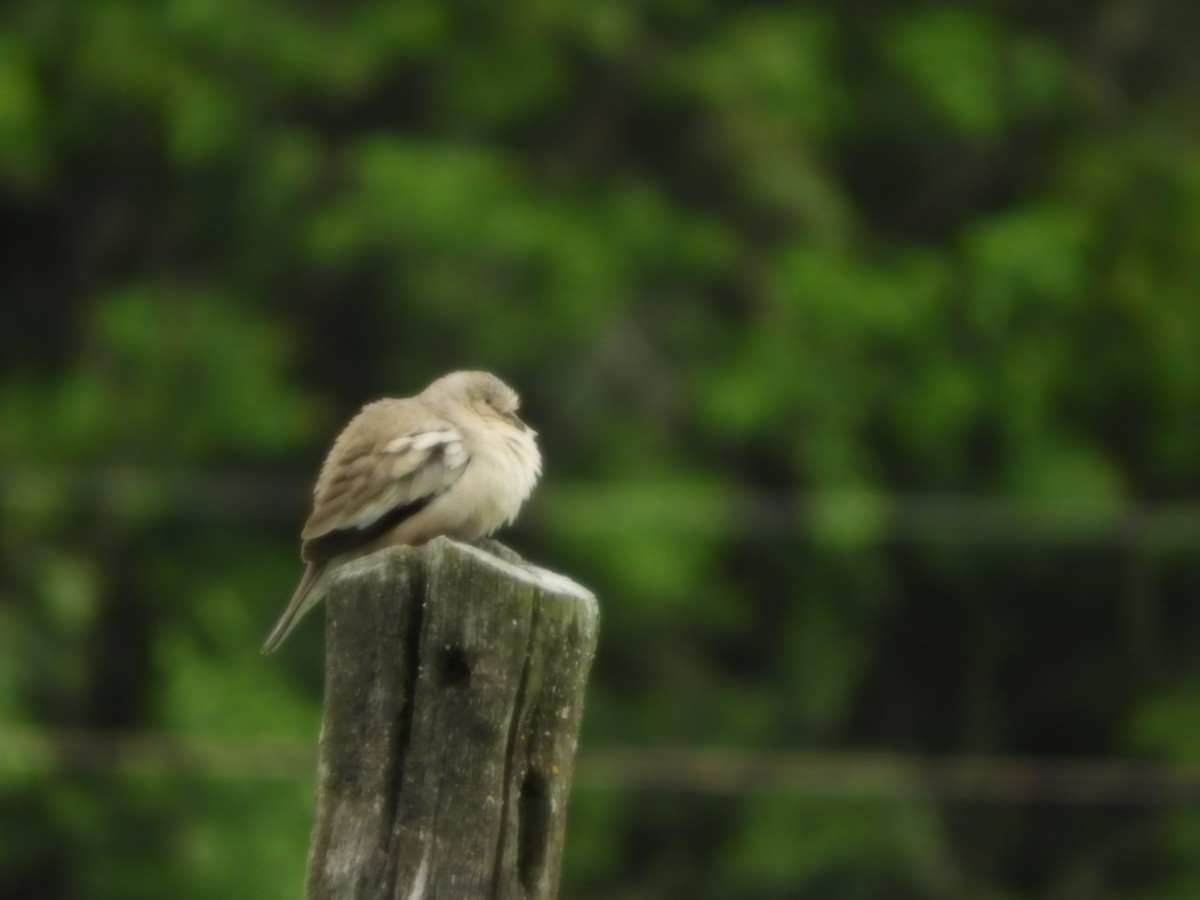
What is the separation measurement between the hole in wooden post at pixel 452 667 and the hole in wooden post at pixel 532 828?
0.18 m

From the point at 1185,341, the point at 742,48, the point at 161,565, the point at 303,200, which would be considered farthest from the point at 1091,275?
the point at 161,565

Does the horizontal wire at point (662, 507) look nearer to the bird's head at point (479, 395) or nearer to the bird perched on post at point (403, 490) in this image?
the bird's head at point (479, 395)

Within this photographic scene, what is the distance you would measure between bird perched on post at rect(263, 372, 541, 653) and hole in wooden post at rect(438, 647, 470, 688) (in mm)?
1335

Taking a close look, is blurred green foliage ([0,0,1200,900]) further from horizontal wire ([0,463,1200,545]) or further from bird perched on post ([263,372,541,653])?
bird perched on post ([263,372,541,653])

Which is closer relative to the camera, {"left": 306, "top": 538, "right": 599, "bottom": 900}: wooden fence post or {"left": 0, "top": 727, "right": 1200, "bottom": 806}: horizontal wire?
{"left": 306, "top": 538, "right": 599, "bottom": 900}: wooden fence post

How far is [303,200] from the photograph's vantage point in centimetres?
1514

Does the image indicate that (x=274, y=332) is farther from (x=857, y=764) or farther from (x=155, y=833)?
(x=857, y=764)

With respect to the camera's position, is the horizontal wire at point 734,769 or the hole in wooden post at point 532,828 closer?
the hole in wooden post at point 532,828

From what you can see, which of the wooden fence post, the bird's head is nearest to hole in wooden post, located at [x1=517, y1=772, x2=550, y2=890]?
the wooden fence post

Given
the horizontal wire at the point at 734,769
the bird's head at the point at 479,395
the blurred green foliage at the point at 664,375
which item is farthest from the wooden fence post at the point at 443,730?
the blurred green foliage at the point at 664,375

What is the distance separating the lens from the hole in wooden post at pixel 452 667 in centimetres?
331

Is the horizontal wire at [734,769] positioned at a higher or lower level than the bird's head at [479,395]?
lower

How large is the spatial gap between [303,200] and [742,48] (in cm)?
306

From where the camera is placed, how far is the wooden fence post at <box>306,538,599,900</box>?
3.26m
